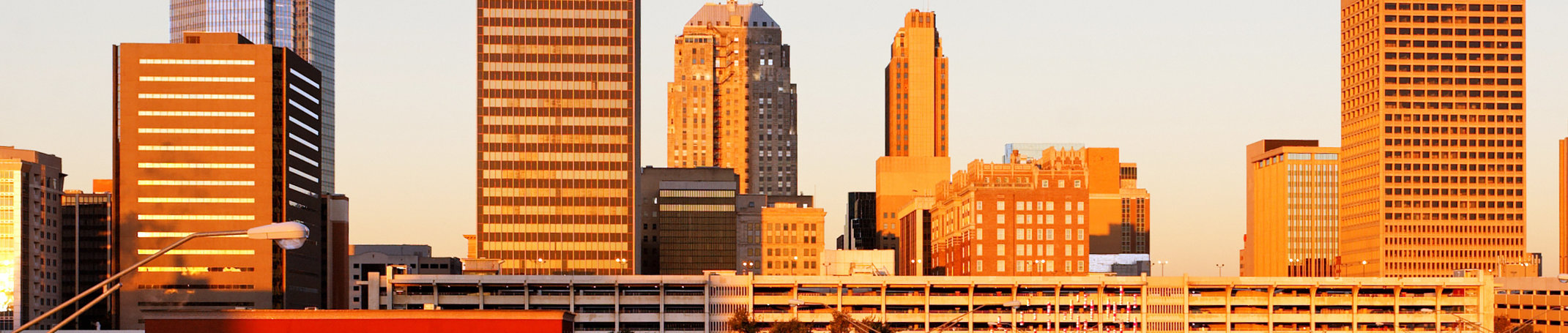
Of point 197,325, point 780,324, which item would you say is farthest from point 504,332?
point 780,324

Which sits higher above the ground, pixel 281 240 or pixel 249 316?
pixel 281 240

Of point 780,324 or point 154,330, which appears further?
point 780,324

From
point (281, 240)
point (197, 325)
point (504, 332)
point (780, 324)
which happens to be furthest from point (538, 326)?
point (281, 240)

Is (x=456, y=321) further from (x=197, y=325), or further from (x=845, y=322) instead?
(x=845, y=322)

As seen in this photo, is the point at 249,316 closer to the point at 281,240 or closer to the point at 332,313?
the point at 332,313

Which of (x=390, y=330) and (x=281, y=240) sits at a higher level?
(x=281, y=240)

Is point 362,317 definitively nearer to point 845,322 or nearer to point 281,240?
point 845,322

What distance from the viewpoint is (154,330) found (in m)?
117

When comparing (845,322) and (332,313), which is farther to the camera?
(845,322)

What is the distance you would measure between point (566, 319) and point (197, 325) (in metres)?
22.0

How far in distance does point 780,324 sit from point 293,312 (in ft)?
212

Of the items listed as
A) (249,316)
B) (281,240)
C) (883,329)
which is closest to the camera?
(281,240)

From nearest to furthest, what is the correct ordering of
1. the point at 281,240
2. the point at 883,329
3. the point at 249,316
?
1. the point at 281,240
2. the point at 249,316
3. the point at 883,329

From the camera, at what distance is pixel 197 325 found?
4621 inches
